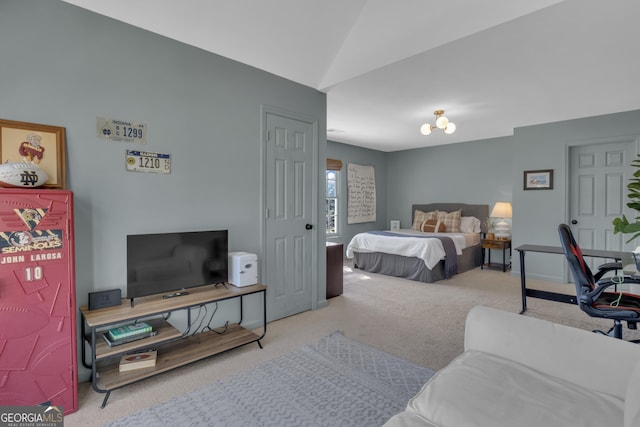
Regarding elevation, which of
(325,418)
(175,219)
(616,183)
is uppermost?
(616,183)

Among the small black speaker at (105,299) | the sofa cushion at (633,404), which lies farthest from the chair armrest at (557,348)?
the small black speaker at (105,299)

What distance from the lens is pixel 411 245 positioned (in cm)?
508

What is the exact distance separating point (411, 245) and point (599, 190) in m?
2.84

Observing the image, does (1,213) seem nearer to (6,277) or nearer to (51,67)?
(6,277)

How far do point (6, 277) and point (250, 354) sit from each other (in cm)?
164

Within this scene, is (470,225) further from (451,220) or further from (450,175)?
(450,175)

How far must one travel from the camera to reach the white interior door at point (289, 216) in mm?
3299

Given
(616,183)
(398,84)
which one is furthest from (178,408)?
(616,183)

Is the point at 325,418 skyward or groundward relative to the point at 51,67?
groundward

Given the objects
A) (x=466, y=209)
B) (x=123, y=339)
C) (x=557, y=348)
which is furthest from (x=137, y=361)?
(x=466, y=209)

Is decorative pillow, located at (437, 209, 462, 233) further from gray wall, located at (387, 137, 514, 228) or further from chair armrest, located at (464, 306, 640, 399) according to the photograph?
chair armrest, located at (464, 306, 640, 399)

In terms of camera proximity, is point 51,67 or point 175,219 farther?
point 175,219

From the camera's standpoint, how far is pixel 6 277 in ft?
5.63

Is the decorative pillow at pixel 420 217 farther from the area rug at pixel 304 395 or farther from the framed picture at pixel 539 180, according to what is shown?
the area rug at pixel 304 395
